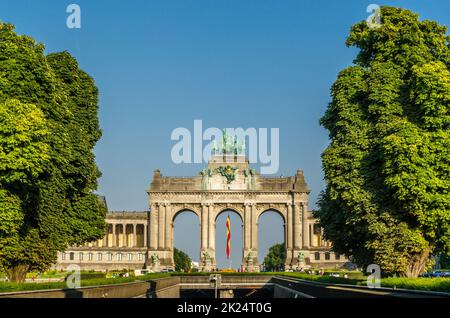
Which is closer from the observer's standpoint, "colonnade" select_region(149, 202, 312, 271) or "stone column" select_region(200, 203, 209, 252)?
"colonnade" select_region(149, 202, 312, 271)

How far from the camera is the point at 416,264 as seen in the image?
39656mm

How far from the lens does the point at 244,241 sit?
126m

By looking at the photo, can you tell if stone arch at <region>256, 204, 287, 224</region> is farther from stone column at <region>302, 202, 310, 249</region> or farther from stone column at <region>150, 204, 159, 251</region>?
stone column at <region>150, 204, 159, 251</region>

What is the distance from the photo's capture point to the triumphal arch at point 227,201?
4961 inches

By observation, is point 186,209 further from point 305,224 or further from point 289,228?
point 305,224

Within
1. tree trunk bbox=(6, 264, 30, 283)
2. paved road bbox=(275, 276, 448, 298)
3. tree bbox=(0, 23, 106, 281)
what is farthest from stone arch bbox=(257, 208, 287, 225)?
tree trunk bbox=(6, 264, 30, 283)

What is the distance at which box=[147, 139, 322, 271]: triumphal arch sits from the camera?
4961 inches

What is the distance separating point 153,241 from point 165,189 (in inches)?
409

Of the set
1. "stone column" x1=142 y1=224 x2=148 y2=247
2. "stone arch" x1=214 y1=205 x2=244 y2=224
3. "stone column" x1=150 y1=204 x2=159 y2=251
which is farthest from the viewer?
"stone column" x1=142 y1=224 x2=148 y2=247

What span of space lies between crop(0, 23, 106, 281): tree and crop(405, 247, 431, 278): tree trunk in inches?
872

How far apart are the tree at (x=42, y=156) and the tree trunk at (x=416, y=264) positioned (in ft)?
72.7

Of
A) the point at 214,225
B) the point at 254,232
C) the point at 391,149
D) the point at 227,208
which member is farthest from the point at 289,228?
the point at 391,149
